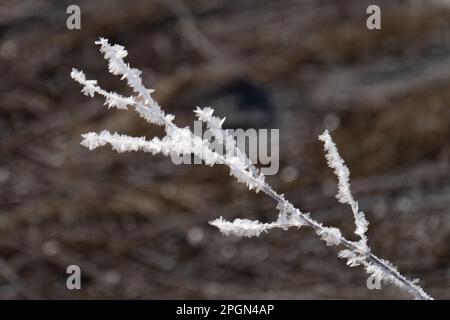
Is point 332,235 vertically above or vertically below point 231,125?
below

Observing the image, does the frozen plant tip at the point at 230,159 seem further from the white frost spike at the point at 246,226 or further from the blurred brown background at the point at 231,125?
the blurred brown background at the point at 231,125

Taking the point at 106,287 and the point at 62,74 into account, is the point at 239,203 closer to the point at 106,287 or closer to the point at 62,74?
the point at 106,287

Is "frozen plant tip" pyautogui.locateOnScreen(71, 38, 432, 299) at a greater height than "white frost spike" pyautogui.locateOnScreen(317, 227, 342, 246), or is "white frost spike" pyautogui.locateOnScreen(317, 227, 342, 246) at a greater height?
"frozen plant tip" pyautogui.locateOnScreen(71, 38, 432, 299)

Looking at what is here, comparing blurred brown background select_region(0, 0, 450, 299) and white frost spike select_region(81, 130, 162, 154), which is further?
blurred brown background select_region(0, 0, 450, 299)

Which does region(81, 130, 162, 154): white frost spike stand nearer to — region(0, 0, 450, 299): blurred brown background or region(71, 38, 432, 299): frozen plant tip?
region(71, 38, 432, 299): frozen plant tip

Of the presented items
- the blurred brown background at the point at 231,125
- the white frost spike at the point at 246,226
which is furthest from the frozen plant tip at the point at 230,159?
the blurred brown background at the point at 231,125

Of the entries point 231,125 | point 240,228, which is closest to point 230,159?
point 240,228

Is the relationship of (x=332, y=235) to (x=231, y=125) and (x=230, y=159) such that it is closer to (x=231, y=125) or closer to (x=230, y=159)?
(x=230, y=159)

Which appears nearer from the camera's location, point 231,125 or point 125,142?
point 125,142

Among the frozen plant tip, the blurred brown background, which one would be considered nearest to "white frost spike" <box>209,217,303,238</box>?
the frozen plant tip
